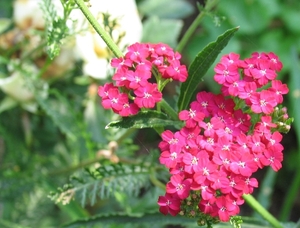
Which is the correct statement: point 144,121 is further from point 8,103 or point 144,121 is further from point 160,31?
point 160,31

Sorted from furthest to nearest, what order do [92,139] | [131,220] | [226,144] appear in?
[92,139] < [131,220] < [226,144]

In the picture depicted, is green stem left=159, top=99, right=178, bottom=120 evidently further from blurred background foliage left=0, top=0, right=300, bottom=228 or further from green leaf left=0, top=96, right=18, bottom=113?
green leaf left=0, top=96, right=18, bottom=113

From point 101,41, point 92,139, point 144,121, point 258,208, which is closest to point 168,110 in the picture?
point 144,121

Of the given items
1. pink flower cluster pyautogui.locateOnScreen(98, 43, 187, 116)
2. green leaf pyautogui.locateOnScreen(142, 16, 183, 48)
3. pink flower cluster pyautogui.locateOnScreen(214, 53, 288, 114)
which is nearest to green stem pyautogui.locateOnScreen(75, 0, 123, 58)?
pink flower cluster pyautogui.locateOnScreen(98, 43, 187, 116)

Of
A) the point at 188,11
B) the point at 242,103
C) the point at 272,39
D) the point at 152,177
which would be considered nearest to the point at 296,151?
the point at 272,39

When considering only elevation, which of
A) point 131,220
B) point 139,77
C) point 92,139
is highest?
point 139,77

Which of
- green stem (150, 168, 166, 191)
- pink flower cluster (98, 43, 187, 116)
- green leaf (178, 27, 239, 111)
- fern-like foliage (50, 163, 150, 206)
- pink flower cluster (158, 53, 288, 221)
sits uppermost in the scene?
pink flower cluster (98, 43, 187, 116)

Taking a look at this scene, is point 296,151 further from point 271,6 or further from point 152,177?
point 152,177
